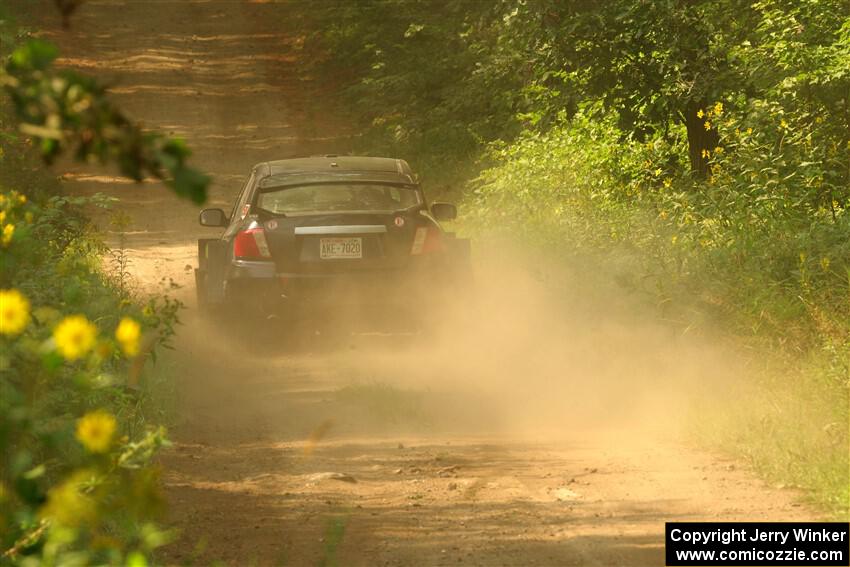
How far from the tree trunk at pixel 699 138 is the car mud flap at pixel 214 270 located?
6.12 meters

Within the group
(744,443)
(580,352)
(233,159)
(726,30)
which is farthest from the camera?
(233,159)

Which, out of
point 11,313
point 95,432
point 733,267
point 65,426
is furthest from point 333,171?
point 95,432

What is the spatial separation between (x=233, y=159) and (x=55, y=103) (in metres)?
26.0

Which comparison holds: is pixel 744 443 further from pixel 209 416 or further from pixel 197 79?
pixel 197 79

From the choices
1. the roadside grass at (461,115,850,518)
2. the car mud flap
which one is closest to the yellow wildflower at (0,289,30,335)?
the roadside grass at (461,115,850,518)

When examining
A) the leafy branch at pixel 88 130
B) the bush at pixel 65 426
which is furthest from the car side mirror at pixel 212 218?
the leafy branch at pixel 88 130

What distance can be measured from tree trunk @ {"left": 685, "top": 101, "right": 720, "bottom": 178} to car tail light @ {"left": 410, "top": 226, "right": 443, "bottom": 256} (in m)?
4.70

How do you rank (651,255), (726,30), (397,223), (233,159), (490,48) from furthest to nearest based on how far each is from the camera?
1. (233,159)
2. (490,48)
3. (726,30)
4. (651,255)
5. (397,223)

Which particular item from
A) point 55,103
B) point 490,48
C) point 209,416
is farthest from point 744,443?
point 490,48

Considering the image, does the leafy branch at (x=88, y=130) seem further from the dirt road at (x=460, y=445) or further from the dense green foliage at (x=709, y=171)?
the dense green foliage at (x=709, y=171)

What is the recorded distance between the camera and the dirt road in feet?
21.0

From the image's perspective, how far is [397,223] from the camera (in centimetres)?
1159

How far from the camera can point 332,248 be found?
37.4 feet

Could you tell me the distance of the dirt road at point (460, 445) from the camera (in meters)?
6.39
